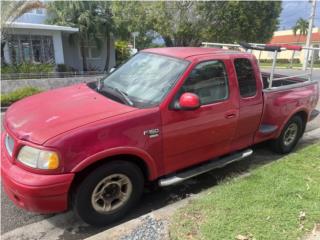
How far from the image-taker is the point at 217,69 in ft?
14.4

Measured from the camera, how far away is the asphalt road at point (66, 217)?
354 centimetres

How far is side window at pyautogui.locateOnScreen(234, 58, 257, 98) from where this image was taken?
15.1 feet

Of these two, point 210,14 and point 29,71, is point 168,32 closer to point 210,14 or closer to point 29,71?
point 210,14

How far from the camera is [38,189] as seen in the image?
3.06 m

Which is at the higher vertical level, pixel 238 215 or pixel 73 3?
pixel 73 3

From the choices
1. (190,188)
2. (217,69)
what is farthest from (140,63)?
(190,188)

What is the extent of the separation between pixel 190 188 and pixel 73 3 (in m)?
19.1

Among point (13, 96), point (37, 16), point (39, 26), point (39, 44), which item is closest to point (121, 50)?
point (37, 16)

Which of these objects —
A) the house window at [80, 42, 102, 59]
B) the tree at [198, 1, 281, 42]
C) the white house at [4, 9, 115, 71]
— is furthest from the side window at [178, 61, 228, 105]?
the tree at [198, 1, 281, 42]

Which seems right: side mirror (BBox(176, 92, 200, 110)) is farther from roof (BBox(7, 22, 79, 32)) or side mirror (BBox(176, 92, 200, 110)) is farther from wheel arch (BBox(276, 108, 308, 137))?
roof (BBox(7, 22, 79, 32))

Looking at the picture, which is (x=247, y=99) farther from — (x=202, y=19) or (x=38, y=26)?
(x=202, y=19)

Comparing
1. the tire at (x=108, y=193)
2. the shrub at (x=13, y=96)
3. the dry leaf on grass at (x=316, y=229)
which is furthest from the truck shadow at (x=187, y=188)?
the shrub at (x=13, y=96)

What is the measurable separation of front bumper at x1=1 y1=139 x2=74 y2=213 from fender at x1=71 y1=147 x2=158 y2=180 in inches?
5.7

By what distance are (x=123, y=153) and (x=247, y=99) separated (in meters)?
2.06
